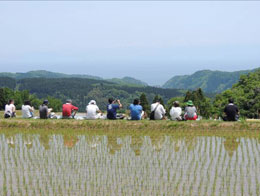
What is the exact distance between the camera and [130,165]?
39.4 ft

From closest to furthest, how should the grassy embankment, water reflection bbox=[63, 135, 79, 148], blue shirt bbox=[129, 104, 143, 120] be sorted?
water reflection bbox=[63, 135, 79, 148] → the grassy embankment → blue shirt bbox=[129, 104, 143, 120]

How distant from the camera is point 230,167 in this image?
38.4ft

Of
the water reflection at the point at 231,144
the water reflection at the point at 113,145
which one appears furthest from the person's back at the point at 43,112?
the water reflection at the point at 231,144

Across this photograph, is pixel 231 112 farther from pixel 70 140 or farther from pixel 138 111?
pixel 70 140

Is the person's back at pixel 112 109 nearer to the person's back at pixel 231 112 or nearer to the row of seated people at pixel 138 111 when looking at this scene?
the row of seated people at pixel 138 111

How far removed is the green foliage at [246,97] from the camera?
279 ft

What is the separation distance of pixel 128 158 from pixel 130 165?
0.86 metres

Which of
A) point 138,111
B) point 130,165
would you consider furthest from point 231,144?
point 138,111

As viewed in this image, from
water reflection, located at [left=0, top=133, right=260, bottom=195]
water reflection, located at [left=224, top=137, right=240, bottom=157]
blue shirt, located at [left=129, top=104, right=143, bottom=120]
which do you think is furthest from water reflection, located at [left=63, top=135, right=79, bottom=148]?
water reflection, located at [left=224, top=137, right=240, bottom=157]

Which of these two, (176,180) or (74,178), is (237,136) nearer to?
(176,180)

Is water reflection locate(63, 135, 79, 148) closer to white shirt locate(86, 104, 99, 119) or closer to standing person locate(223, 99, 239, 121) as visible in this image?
white shirt locate(86, 104, 99, 119)

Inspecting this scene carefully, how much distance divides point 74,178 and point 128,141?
5.22 metres

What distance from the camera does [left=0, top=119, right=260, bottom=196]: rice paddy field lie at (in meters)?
9.95

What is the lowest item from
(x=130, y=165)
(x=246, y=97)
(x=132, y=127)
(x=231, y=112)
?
(x=130, y=165)
